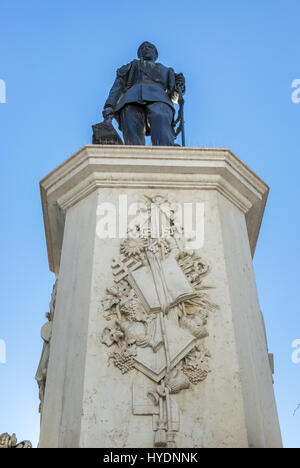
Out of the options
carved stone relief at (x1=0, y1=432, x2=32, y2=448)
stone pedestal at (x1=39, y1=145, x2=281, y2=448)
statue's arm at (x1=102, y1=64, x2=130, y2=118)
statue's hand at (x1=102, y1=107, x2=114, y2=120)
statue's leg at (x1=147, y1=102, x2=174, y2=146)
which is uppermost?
statue's arm at (x1=102, y1=64, x2=130, y2=118)

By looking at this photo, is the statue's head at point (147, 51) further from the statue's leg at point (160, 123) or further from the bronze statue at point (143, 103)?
the statue's leg at point (160, 123)

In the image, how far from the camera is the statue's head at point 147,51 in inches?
328

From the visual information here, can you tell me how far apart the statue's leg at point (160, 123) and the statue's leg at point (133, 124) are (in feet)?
0.45

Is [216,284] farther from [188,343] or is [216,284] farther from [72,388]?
[72,388]

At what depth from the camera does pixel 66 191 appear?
6395 millimetres

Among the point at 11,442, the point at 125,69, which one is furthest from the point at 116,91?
the point at 11,442

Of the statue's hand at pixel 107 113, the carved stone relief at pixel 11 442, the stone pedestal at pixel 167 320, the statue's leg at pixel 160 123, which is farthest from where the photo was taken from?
the statue's hand at pixel 107 113

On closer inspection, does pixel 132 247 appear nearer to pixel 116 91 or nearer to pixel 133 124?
pixel 133 124

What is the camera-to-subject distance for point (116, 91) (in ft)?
25.7

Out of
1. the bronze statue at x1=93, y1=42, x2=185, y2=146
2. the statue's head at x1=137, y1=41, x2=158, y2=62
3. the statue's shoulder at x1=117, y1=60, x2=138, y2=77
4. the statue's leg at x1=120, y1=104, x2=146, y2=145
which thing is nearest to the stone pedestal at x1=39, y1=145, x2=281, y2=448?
the bronze statue at x1=93, y1=42, x2=185, y2=146

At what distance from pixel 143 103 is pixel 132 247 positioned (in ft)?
8.37

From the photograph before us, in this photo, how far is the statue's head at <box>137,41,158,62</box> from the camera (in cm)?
832

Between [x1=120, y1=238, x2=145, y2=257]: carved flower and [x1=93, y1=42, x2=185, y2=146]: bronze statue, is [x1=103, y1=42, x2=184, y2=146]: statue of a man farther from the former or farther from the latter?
[x1=120, y1=238, x2=145, y2=257]: carved flower

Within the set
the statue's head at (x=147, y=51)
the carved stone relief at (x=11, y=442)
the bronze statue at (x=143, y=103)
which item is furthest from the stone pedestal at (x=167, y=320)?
the statue's head at (x=147, y=51)
